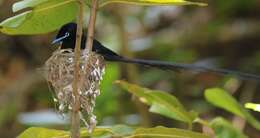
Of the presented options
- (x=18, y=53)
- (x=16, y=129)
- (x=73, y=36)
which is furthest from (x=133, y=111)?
(x=73, y=36)

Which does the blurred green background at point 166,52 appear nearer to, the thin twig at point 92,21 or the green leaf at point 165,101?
the green leaf at point 165,101

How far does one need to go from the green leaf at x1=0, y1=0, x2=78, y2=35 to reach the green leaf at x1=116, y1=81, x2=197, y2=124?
1.00 ft

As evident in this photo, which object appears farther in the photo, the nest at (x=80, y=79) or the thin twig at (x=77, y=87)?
the nest at (x=80, y=79)

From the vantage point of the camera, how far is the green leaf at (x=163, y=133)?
144cm

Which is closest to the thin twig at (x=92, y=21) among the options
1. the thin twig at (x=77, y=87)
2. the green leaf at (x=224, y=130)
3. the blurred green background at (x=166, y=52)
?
the thin twig at (x=77, y=87)

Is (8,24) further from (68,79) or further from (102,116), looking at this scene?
(102,116)

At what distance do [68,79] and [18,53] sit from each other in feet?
9.28

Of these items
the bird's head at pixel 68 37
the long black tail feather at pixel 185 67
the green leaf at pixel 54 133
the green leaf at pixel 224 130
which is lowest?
the green leaf at pixel 224 130

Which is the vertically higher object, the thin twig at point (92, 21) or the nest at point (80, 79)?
the thin twig at point (92, 21)

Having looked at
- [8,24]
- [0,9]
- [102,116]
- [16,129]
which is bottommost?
[16,129]

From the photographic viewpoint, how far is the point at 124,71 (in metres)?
4.04

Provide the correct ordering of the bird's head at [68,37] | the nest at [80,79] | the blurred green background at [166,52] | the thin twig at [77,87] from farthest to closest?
1. the blurred green background at [166,52]
2. the bird's head at [68,37]
3. the nest at [80,79]
4. the thin twig at [77,87]

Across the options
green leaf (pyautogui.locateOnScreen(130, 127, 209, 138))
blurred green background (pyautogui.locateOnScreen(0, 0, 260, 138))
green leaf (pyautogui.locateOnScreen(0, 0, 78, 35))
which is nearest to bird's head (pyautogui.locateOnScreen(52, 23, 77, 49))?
green leaf (pyautogui.locateOnScreen(0, 0, 78, 35))

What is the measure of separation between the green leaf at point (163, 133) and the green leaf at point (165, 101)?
216 mm
